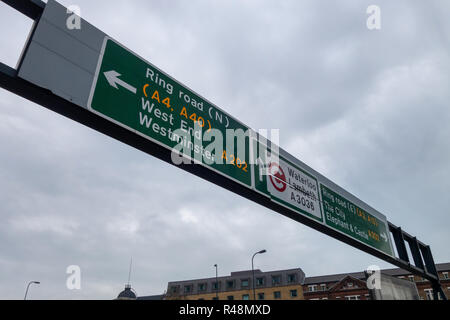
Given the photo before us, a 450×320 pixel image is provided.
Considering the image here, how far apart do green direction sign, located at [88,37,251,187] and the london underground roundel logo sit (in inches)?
26.8

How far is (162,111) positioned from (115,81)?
2.18ft

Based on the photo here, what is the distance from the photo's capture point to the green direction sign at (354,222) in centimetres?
664

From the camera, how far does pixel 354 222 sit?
725 cm

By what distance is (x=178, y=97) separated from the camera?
4328mm

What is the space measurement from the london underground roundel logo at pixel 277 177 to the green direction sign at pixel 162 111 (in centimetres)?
68

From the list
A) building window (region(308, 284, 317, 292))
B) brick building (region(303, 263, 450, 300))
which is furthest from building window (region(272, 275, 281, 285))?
building window (region(308, 284, 317, 292))

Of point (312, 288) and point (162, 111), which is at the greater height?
point (312, 288)

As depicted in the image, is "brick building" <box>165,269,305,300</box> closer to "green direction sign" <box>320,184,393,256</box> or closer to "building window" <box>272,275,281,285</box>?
"building window" <box>272,275,281,285</box>

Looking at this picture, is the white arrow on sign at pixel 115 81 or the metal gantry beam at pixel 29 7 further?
the white arrow on sign at pixel 115 81

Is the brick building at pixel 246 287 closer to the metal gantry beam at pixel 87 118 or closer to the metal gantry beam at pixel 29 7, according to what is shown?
the metal gantry beam at pixel 87 118

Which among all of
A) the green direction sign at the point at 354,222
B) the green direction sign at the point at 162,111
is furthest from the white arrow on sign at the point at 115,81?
the green direction sign at the point at 354,222

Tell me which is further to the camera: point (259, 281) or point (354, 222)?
point (259, 281)

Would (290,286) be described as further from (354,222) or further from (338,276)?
(354,222)

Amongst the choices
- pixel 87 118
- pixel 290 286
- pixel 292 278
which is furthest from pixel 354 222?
pixel 292 278
